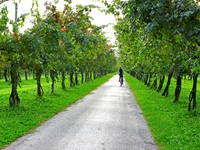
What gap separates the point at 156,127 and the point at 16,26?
6101 millimetres

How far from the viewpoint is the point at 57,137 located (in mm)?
8461

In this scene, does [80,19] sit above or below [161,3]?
above

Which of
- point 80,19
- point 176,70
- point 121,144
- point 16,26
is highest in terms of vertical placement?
point 80,19

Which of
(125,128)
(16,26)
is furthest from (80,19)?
(125,128)

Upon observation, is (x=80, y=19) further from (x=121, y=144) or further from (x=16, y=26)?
(x=121, y=144)

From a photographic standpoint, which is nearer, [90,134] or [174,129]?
[90,134]

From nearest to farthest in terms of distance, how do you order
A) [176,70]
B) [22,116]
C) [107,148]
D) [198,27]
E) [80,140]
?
[198,27], [107,148], [80,140], [22,116], [176,70]

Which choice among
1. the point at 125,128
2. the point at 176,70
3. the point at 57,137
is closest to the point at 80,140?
the point at 57,137

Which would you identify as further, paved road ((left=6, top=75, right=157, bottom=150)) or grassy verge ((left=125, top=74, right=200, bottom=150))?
grassy verge ((left=125, top=74, right=200, bottom=150))

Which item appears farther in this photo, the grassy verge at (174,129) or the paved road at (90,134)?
the grassy verge at (174,129)

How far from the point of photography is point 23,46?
9.85 meters

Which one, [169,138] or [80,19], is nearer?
[169,138]

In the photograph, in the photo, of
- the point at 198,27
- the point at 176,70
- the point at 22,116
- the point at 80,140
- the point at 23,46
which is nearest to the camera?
the point at 198,27

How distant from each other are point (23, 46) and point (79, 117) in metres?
3.89
